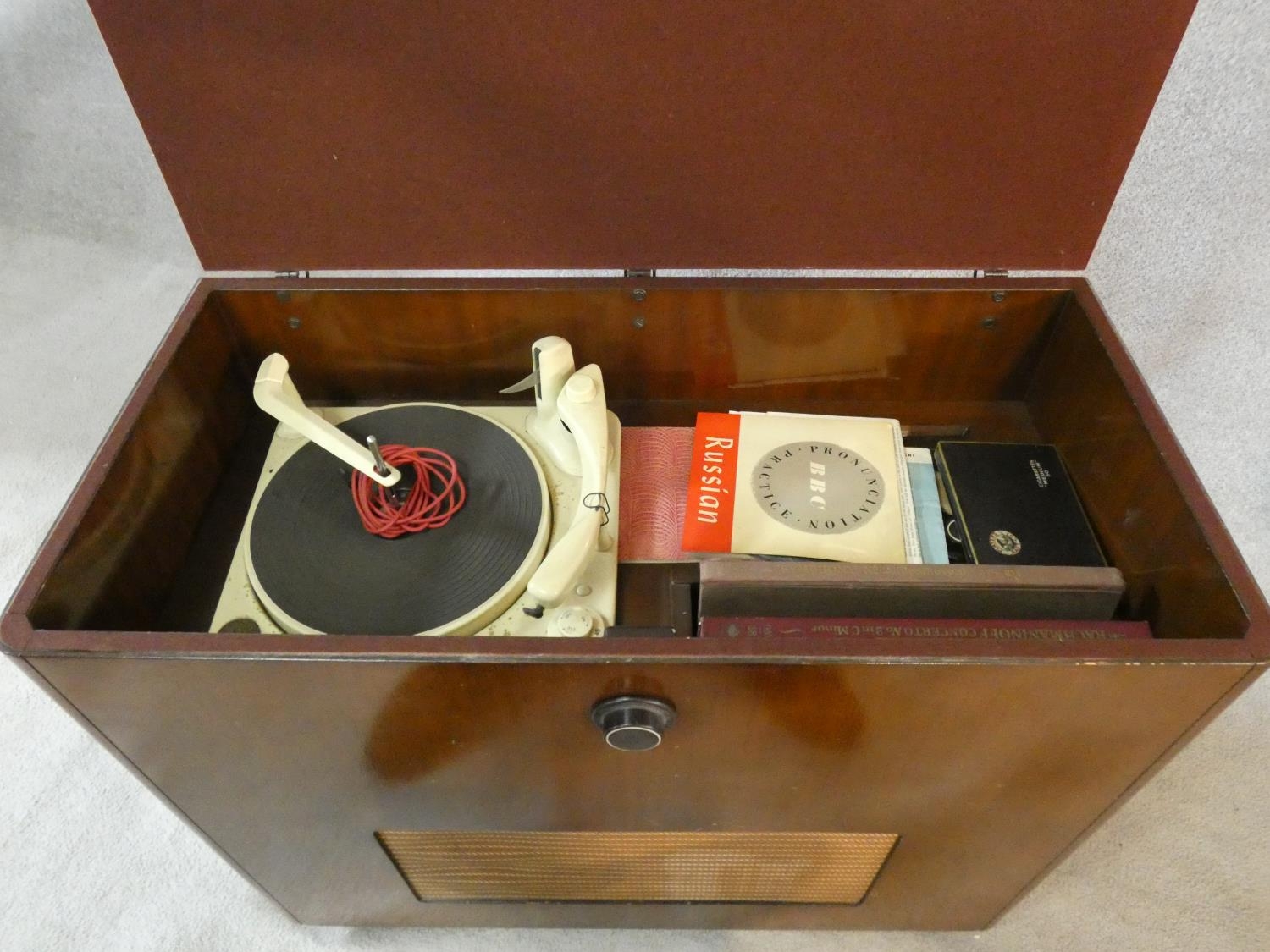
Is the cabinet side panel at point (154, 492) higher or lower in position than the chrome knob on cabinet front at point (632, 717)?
higher

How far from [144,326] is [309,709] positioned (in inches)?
59.9

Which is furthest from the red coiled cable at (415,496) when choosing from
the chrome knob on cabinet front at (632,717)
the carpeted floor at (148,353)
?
the carpeted floor at (148,353)

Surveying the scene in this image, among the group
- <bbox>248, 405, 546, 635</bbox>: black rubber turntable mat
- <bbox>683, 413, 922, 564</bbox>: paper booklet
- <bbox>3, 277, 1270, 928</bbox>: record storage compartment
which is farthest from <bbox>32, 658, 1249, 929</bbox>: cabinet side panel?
<bbox>683, 413, 922, 564</bbox>: paper booklet

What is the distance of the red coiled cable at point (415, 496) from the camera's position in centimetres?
103

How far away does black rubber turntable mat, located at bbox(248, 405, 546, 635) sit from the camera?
0.95 m

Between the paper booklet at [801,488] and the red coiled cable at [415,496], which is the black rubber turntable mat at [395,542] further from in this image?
the paper booklet at [801,488]

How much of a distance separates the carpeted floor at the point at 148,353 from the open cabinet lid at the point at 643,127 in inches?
23.0

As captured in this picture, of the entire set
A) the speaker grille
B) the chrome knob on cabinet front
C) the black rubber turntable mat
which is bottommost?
the chrome knob on cabinet front

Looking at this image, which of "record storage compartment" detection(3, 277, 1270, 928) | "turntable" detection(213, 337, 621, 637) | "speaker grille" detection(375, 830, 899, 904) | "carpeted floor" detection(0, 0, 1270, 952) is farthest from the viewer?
"carpeted floor" detection(0, 0, 1270, 952)

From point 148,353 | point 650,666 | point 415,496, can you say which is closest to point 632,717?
point 650,666

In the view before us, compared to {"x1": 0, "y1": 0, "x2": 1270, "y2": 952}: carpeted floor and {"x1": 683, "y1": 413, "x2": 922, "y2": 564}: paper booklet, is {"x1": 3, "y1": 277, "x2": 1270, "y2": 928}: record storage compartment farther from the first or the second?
{"x1": 0, "y1": 0, "x2": 1270, "y2": 952}: carpeted floor

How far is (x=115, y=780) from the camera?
56.8 inches

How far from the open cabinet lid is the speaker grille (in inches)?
25.8

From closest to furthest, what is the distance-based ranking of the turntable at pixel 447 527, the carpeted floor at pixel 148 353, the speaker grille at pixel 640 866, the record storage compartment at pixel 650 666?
the record storage compartment at pixel 650 666
the turntable at pixel 447 527
the speaker grille at pixel 640 866
the carpeted floor at pixel 148 353
